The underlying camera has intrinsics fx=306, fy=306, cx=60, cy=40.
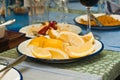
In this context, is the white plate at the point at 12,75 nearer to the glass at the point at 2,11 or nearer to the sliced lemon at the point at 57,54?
the sliced lemon at the point at 57,54

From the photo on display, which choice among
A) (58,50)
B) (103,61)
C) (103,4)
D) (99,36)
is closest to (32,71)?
(58,50)

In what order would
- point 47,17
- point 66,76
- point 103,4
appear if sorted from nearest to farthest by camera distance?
point 66,76
point 47,17
point 103,4

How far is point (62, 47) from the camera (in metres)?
0.89

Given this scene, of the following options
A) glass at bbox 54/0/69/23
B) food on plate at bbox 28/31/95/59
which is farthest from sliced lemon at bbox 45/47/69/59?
glass at bbox 54/0/69/23

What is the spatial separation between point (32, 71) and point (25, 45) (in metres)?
0.17

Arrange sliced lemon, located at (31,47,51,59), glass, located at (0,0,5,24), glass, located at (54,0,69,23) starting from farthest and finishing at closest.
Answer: glass, located at (54,0,69,23) → glass, located at (0,0,5,24) → sliced lemon, located at (31,47,51,59)

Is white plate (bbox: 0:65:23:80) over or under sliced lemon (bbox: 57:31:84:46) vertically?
under

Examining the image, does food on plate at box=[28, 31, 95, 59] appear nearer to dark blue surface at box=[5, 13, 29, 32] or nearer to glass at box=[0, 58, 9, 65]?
glass at box=[0, 58, 9, 65]

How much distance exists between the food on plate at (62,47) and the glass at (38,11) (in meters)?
0.43

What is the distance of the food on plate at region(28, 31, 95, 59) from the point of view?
2.86 feet

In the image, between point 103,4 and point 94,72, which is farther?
point 103,4

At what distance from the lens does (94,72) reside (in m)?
0.82

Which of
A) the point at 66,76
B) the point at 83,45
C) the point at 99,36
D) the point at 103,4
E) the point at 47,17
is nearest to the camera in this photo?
the point at 66,76

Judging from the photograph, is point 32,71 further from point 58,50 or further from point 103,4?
point 103,4
